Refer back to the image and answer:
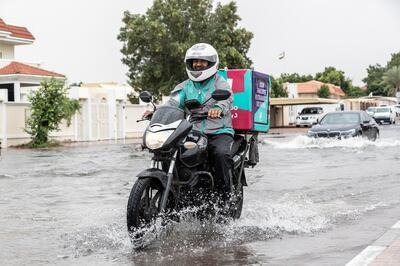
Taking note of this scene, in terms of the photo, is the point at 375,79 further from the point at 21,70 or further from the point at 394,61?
the point at 21,70

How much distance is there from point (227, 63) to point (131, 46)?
295 inches

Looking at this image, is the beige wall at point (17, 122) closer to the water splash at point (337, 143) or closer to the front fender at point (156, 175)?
the water splash at point (337, 143)

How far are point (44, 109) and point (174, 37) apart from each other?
2617 centimetres

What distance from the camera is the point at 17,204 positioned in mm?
10992

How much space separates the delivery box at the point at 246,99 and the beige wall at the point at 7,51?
41.8m

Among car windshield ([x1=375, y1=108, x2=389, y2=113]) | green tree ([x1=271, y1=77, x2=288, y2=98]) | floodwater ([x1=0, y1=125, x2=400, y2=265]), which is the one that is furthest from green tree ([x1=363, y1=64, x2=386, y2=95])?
floodwater ([x1=0, y1=125, x2=400, y2=265])

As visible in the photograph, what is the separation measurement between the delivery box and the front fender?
1.81m

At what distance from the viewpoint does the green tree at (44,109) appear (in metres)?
32.7

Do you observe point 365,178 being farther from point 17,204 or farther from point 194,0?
point 194,0

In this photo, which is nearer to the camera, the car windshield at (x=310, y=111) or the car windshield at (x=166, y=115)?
the car windshield at (x=166, y=115)

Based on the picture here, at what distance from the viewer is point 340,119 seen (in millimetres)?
26531

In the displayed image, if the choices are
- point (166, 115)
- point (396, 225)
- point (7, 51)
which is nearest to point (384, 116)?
point (7, 51)

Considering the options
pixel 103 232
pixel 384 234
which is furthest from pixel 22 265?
pixel 384 234

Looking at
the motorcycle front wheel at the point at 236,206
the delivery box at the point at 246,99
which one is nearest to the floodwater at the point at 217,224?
the motorcycle front wheel at the point at 236,206
